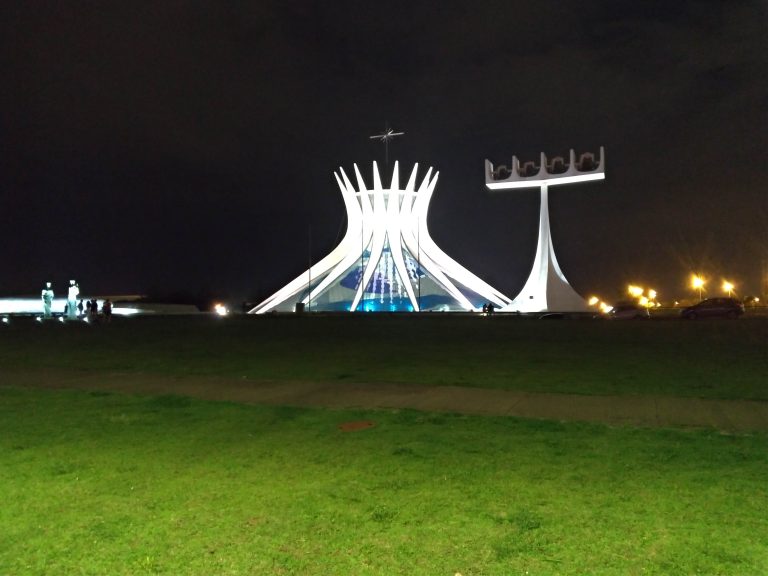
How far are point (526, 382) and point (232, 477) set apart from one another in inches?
232

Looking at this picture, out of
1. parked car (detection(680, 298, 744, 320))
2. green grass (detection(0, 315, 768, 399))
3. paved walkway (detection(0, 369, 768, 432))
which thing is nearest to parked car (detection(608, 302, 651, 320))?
parked car (detection(680, 298, 744, 320))

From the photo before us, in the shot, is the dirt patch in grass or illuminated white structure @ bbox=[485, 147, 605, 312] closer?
the dirt patch in grass

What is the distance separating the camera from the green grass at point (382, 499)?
148 inches

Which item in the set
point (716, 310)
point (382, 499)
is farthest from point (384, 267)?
point (382, 499)

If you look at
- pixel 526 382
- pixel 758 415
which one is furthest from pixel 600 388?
pixel 758 415

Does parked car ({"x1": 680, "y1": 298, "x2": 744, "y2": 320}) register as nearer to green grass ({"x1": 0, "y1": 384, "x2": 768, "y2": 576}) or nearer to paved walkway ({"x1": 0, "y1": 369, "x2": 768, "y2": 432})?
paved walkway ({"x1": 0, "y1": 369, "x2": 768, "y2": 432})

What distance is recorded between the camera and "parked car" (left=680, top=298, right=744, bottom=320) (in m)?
29.2

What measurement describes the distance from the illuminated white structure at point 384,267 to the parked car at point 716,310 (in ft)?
58.2

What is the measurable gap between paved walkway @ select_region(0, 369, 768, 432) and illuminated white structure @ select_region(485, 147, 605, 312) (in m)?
35.2

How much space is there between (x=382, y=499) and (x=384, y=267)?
45532 millimetres

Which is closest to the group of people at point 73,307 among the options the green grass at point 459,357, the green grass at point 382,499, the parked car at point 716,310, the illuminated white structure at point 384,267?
the green grass at point 459,357

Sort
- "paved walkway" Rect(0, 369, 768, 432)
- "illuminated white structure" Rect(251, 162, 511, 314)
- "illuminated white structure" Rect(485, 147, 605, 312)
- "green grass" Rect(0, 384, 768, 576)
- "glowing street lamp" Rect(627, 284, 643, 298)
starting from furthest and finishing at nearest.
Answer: "glowing street lamp" Rect(627, 284, 643, 298) < "illuminated white structure" Rect(251, 162, 511, 314) < "illuminated white structure" Rect(485, 147, 605, 312) < "paved walkway" Rect(0, 369, 768, 432) < "green grass" Rect(0, 384, 768, 576)

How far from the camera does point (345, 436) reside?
6.84m

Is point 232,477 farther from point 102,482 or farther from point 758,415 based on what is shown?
point 758,415
